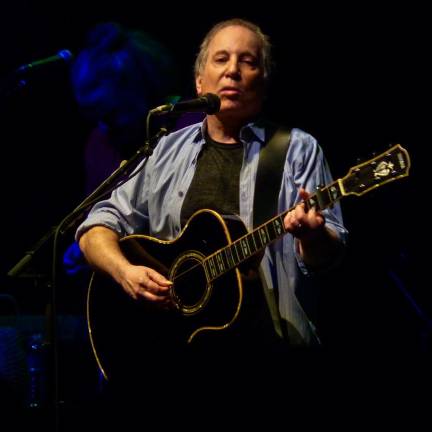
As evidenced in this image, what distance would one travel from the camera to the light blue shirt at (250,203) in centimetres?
235

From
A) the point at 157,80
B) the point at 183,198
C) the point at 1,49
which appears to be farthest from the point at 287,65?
the point at 1,49

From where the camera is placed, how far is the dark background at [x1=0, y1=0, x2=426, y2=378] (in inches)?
144

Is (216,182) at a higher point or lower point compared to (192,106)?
lower

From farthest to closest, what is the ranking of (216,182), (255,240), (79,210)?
(216,182)
(79,210)
(255,240)

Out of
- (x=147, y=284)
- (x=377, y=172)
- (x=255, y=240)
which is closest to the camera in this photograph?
(x=377, y=172)

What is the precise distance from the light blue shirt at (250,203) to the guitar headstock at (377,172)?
1.02ft

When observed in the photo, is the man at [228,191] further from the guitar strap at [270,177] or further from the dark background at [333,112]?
the dark background at [333,112]

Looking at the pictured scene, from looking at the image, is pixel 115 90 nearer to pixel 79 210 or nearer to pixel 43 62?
pixel 43 62

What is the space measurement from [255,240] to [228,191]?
1.40 feet

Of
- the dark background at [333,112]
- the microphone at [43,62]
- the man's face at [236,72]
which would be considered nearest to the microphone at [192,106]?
the man's face at [236,72]

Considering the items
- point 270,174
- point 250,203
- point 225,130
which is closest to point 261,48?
point 225,130

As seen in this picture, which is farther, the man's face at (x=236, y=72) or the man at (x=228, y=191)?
the man's face at (x=236, y=72)

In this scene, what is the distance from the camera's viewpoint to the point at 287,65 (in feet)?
12.8

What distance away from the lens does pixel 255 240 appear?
7.28 ft
